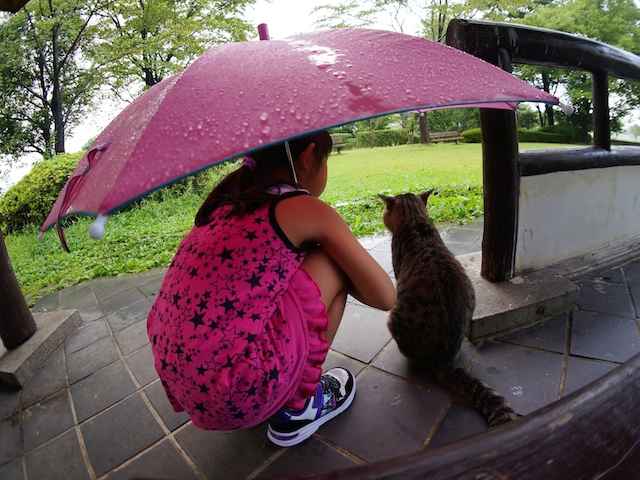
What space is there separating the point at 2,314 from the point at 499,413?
11.6 ft

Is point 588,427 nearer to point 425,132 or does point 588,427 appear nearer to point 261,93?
point 261,93

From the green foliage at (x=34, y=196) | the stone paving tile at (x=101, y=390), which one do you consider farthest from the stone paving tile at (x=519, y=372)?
the green foliage at (x=34, y=196)

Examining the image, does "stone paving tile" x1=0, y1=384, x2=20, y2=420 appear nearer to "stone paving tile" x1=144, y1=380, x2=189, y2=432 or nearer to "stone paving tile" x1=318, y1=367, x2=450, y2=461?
"stone paving tile" x1=144, y1=380, x2=189, y2=432

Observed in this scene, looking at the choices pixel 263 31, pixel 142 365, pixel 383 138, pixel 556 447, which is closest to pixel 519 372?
pixel 556 447

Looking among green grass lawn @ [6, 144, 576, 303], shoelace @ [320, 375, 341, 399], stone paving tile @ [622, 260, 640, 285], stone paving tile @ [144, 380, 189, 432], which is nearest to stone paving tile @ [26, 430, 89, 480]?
stone paving tile @ [144, 380, 189, 432]

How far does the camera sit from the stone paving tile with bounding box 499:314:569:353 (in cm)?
214

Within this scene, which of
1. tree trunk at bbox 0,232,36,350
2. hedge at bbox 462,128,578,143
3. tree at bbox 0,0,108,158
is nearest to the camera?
tree trunk at bbox 0,232,36,350

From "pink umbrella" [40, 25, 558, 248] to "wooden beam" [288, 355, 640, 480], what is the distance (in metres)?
0.57

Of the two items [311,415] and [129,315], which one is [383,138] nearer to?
[129,315]

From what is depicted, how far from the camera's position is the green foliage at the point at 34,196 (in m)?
8.63

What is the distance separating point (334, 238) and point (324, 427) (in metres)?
1.06

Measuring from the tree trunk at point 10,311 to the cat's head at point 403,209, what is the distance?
307 centimetres

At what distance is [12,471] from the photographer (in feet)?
6.04

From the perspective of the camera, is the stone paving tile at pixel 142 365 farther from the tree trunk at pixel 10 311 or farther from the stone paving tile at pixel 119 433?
the tree trunk at pixel 10 311
